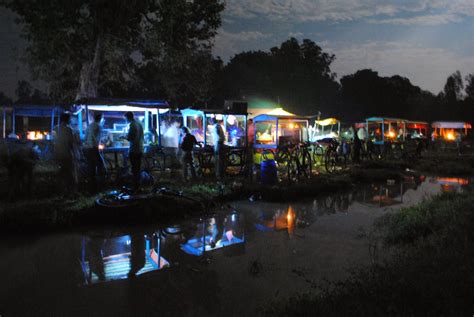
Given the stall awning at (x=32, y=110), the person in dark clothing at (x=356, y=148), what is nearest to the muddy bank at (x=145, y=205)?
the person in dark clothing at (x=356, y=148)

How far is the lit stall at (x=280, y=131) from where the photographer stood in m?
18.7

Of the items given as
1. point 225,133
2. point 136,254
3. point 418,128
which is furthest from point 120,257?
point 418,128

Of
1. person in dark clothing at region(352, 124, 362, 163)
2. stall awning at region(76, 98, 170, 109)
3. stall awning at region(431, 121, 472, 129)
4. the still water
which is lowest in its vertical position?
the still water

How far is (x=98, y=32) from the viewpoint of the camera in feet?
64.1

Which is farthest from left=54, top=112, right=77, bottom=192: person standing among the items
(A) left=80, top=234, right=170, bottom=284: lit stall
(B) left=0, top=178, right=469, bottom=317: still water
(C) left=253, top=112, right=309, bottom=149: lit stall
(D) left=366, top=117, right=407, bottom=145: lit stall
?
(D) left=366, top=117, right=407, bottom=145: lit stall

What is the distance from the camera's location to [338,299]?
3.67m

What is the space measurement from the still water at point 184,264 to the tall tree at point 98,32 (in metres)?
13.8

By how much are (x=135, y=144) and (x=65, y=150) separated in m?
1.63

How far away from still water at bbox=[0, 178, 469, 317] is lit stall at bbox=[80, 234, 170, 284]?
15mm

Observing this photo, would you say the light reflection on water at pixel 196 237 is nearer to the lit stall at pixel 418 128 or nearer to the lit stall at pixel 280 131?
the lit stall at pixel 280 131

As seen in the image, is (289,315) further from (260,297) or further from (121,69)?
(121,69)

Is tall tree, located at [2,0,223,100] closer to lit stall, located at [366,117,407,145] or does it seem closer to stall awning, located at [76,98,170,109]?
stall awning, located at [76,98,170,109]

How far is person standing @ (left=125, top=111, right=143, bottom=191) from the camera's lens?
9.42 metres

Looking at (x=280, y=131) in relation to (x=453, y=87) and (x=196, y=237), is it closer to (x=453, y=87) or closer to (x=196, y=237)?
(x=196, y=237)
